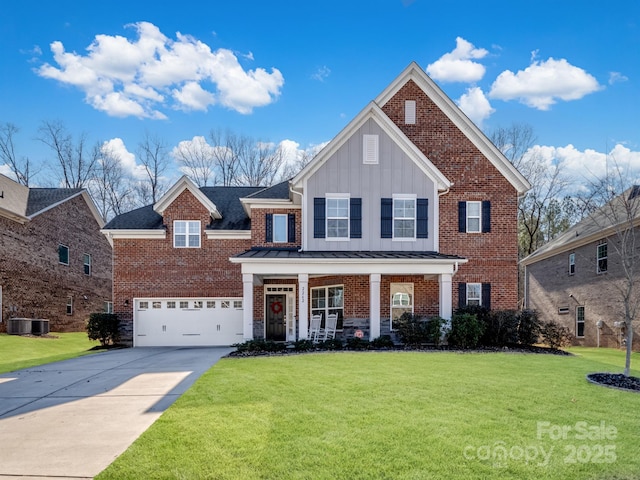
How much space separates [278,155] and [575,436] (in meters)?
34.2

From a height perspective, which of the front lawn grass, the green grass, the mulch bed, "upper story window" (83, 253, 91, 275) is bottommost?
the green grass

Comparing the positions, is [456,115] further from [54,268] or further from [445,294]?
[54,268]

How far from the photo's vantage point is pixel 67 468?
15.2 feet

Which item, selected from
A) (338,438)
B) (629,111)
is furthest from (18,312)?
(629,111)

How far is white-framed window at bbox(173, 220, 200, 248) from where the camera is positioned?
1827 cm

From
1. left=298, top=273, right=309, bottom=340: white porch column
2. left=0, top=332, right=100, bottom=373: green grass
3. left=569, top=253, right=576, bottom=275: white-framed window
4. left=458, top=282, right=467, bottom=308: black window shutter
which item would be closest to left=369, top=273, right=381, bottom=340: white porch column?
left=298, top=273, right=309, bottom=340: white porch column

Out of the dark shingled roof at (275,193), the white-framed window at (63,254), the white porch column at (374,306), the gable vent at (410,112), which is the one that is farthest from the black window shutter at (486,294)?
the white-framed window at (63,254)

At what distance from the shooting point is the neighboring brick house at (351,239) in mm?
15787

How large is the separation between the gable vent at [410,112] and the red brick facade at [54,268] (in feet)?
62.6

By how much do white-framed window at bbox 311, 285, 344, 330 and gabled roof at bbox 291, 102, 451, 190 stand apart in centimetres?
424

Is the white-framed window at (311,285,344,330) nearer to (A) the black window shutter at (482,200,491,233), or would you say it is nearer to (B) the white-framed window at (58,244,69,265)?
(A) the black window shutter at (482,200,491,233)

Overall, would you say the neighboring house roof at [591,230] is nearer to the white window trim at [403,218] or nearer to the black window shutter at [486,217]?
the black window shutter at [486,217]

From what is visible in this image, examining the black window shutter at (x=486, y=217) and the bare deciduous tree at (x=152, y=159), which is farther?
the bare deciduous tree at (x=152, y=159)

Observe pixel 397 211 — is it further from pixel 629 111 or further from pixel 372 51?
pixel 629 111
